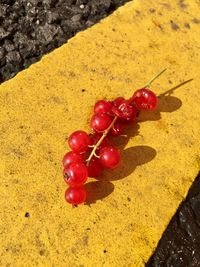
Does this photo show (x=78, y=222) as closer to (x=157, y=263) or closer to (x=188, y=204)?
(x=157, y=263)

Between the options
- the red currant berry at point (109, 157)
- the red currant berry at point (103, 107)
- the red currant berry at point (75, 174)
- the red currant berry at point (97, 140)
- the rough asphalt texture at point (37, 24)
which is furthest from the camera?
the rough asphalt texture at point (37, 24)

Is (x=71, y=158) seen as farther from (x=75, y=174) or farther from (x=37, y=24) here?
(x=37, y=24)

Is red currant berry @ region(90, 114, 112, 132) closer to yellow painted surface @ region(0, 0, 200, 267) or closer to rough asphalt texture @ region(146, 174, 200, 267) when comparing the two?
yellow painted surface @ region(0, 0, 200, 267)

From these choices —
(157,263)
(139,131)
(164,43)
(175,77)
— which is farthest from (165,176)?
(164,43)

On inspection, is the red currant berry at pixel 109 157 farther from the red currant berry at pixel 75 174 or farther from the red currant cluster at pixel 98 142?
the red currant berry at pixel 75 174

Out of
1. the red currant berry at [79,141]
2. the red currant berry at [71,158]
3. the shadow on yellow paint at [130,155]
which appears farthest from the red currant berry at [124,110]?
the red currant berry at [71,158]

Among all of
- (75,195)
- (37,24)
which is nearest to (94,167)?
(75,195)
